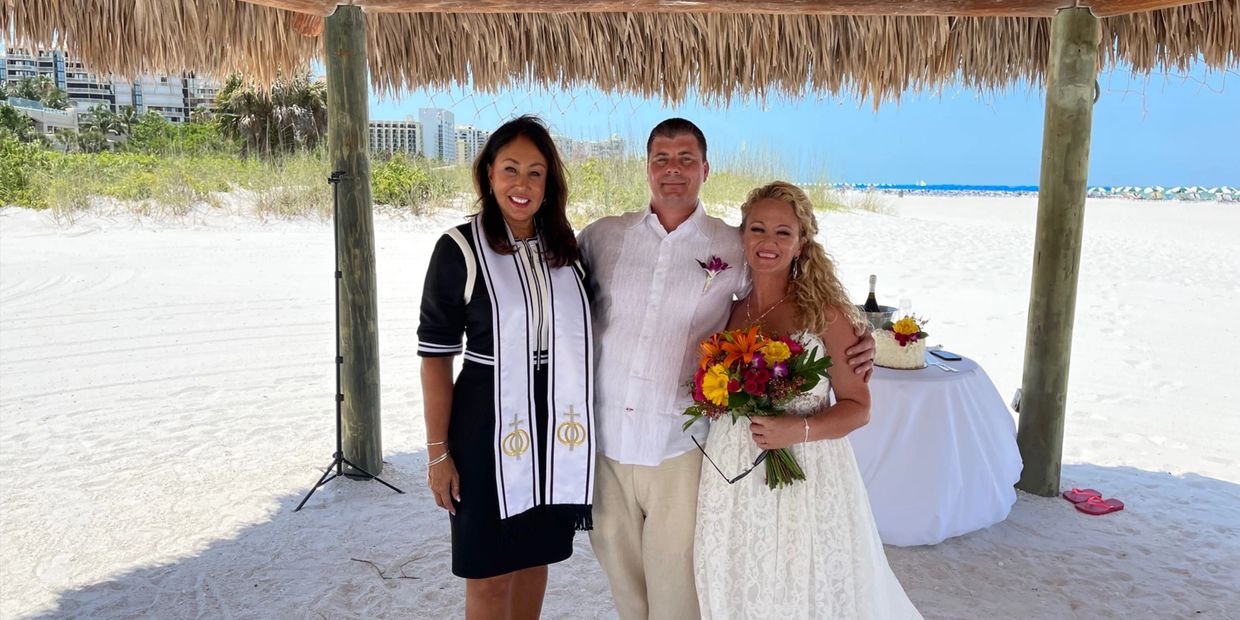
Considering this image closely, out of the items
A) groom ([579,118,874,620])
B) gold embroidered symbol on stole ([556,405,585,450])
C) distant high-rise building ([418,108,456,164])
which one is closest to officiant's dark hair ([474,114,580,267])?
groom ([579,118,874,620])

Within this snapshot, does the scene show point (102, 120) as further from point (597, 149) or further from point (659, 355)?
point (659, 355)

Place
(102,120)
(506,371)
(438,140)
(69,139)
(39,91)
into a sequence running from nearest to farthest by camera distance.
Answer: (506,371), (438,140), (69,139), (102,120), (39,91)

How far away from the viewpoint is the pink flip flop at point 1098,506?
359 cm

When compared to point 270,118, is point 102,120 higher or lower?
higher

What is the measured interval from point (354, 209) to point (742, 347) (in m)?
2.42

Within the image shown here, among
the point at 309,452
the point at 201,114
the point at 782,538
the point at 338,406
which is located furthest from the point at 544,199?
the point at 201,114

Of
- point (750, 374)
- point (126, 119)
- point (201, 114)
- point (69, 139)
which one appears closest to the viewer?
point (750, 374)

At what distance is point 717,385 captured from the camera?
1764 millimetres

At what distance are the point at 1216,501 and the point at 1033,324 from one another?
1.19m

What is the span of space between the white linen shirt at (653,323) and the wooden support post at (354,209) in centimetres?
192

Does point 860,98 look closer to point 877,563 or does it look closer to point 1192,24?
point 1192,24

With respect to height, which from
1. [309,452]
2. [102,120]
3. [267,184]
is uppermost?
[102,120]

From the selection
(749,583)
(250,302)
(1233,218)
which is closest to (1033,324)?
(749,583)

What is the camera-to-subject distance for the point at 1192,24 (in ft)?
13.2
